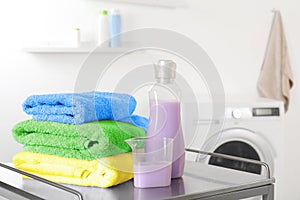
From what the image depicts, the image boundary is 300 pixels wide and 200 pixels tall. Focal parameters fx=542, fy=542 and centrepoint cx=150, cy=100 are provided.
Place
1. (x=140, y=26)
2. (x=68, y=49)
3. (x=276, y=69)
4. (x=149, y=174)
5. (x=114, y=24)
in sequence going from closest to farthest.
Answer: (x=149, y=174), (x=68, y=49), (x=114, y=24), (x=140, y=26), (x=276, y=69)

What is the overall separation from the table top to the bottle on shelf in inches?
3.3

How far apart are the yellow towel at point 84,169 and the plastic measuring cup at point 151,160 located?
43 mm

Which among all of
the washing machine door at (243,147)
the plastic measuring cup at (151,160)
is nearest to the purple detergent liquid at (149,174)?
the plastic measuring cup at (151,160)

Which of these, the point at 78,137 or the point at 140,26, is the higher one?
the point at 140,26

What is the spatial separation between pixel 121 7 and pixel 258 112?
3.08 ft

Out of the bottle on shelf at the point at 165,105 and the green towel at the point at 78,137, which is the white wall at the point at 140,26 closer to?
the green towel at the point at 78,137

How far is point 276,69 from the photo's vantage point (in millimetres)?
3438

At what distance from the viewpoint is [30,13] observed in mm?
2758

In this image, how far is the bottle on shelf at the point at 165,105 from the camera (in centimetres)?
104

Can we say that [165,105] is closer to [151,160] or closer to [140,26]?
[151,160]

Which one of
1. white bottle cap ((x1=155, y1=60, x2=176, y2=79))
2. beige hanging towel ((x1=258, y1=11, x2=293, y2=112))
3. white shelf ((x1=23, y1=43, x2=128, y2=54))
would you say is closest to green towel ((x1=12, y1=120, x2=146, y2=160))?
white bottle cap ((x1=155, y1=60, x2=176, y2=79))

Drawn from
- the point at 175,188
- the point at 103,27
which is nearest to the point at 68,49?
the point at 103,27

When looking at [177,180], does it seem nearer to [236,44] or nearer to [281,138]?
[281,138]

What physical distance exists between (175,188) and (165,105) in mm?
161
